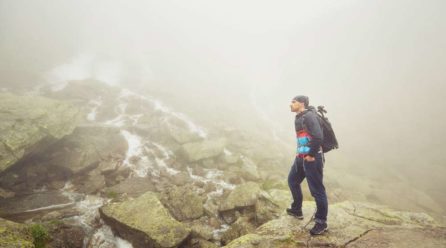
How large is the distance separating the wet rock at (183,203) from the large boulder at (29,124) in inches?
361

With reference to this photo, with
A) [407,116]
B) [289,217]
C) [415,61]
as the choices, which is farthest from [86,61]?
[415,61]

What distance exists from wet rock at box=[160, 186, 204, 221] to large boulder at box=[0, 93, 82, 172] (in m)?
9.17

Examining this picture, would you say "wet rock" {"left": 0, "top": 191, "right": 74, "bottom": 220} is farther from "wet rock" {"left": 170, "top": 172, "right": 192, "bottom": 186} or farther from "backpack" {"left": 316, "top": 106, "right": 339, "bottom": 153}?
"backpack" {"left": 316, "top": 106, "right": 339, "bottom": 153}

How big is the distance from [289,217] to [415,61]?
78.8m

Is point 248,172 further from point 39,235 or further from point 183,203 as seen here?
point 39,235

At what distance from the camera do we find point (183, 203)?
12.6 metres

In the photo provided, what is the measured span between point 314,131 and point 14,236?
8909 mm

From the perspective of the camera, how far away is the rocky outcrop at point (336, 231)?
18.3 ft

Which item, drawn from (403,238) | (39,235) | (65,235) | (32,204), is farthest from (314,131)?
(32,204)

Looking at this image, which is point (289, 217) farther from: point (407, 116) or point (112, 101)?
point (407, 116)

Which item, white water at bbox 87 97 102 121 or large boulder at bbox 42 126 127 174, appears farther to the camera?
white water at bbox 87 97 102 121

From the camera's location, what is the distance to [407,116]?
51.9 meters

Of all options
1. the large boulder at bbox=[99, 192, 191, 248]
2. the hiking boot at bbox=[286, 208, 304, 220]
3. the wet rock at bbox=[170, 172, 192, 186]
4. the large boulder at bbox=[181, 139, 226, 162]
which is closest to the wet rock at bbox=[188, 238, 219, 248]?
the large boulder at bbox=[99, 192, 191, 248]

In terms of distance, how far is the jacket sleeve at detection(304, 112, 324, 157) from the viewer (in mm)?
5434
